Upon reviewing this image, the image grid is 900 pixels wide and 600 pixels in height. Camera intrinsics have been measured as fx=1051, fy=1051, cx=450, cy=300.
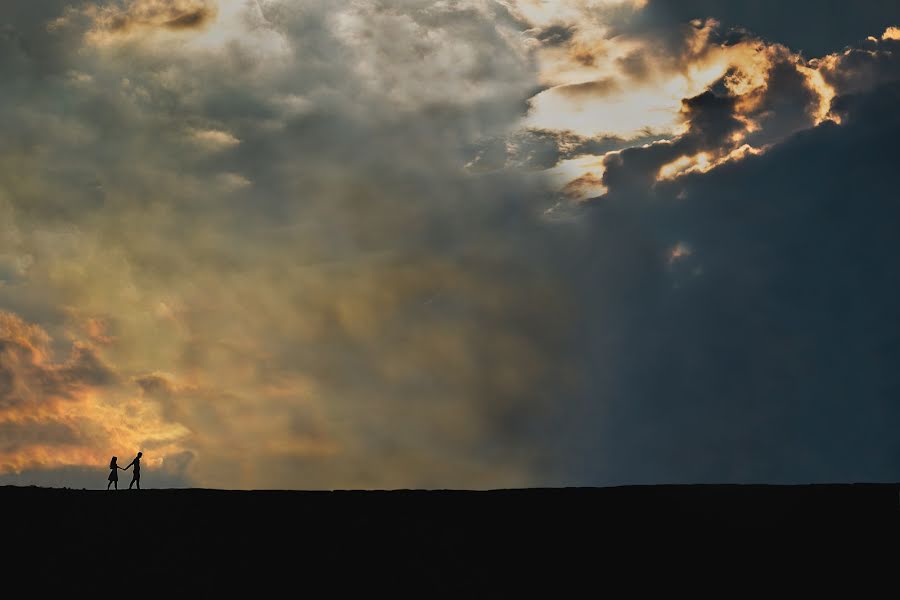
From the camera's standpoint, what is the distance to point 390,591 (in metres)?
23.8

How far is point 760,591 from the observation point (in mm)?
24328

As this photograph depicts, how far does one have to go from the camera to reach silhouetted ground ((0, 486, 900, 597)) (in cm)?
2402

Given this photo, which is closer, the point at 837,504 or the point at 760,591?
the point at 760,591

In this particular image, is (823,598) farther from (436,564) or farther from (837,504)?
(436,564)

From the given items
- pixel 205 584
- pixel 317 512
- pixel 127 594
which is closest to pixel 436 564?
pixel 317 512

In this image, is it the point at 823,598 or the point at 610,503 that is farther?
the point at 610,503

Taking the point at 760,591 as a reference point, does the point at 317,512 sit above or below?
above

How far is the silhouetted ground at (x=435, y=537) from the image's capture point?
2402 centimetres

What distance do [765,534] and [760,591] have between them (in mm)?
1846

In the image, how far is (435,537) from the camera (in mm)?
25234

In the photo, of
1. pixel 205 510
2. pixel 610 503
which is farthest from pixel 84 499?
pixel 610 503

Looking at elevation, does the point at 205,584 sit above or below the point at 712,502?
below

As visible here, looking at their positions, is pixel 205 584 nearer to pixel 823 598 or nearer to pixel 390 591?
pixel 390 591

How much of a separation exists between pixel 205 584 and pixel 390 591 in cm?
415
